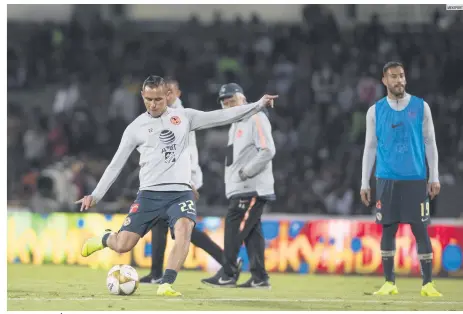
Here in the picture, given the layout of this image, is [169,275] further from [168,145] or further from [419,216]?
[419,216]

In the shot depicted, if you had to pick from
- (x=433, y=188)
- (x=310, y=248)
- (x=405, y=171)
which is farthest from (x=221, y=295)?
(x=310, y=248)

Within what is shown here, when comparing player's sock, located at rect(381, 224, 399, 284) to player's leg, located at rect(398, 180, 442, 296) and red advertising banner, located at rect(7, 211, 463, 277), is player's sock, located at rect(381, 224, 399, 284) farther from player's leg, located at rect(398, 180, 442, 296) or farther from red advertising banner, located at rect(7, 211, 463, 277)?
red advertising banner, located at rect(7, 211, 463, 277)

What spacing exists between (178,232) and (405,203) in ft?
8.00

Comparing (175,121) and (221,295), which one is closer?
(175,121)

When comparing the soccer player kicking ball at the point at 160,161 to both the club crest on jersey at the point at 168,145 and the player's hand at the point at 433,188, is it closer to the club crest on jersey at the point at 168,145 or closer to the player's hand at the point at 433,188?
the club crest on jersey at the point at 168,145

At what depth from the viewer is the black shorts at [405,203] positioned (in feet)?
37.6

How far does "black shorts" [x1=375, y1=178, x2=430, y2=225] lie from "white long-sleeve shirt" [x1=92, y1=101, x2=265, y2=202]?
5.99ft

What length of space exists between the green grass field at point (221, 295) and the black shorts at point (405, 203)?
0.78 meters

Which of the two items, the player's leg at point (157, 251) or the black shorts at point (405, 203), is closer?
the black shorts at point (405, 203)

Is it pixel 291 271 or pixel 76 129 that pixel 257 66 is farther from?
pixel 291 271

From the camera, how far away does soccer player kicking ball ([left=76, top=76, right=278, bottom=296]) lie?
34.9ft

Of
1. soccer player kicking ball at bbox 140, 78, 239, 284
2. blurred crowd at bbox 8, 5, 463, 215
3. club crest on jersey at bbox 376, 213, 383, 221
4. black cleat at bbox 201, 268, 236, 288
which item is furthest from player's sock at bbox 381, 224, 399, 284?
blurred crowd at bbox 8, 5, 463, 215

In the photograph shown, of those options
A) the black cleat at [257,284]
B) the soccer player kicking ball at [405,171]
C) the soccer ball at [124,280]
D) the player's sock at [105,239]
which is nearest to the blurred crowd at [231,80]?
the black cleat at [257,284]

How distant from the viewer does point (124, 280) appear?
35.2 ft
